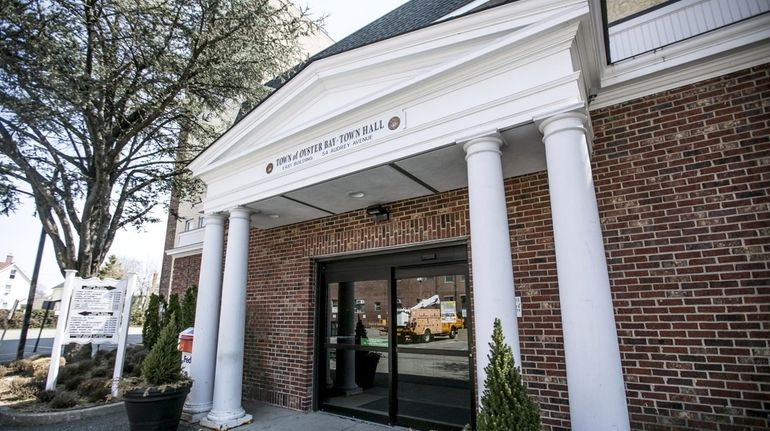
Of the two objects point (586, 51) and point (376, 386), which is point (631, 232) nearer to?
point (586, 51)

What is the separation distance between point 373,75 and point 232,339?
167 inches

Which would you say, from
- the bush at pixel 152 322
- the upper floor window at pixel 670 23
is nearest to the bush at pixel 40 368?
the bush at pixel 152 322

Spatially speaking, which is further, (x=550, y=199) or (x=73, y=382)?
(x=73, y=382)

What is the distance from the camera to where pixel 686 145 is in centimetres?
401

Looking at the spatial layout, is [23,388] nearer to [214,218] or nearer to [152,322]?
[214,218]

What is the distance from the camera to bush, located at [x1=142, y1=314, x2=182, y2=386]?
5.37 m

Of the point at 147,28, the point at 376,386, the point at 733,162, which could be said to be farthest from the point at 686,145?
the point at 147,28

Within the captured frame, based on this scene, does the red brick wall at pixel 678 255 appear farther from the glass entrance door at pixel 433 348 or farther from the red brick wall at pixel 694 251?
the glass entrance door at pixel 433 348

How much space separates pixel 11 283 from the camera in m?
59.2

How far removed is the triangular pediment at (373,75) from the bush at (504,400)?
8.86ft

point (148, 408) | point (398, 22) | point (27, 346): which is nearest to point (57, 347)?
point (148, 408)

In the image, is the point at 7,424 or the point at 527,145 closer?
the point at 527,145

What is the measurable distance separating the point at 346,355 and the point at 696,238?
521 cm

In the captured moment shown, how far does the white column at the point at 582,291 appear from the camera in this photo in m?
2.97
